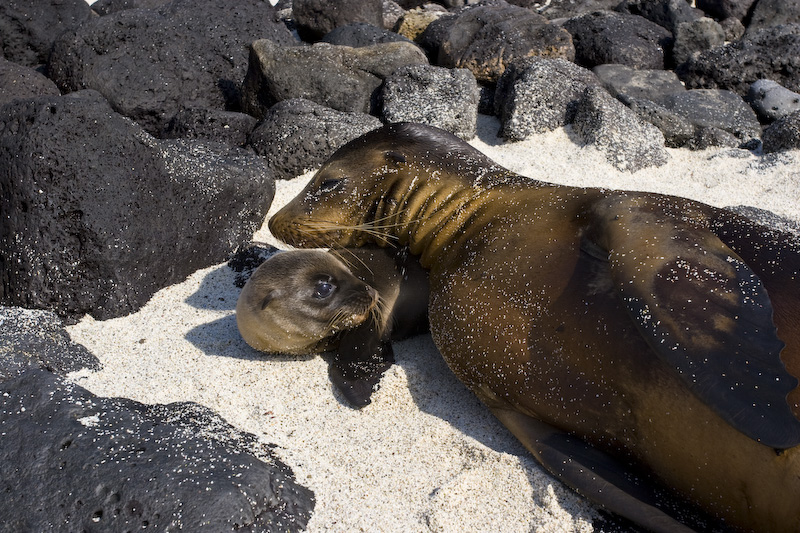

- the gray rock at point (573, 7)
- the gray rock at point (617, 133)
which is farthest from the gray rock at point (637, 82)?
the gray rock at point (573, 7)

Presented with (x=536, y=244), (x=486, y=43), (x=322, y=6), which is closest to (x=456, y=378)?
(x=536, y=244)

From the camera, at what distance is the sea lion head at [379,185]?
385cm

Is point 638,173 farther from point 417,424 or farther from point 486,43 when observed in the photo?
point 417,424

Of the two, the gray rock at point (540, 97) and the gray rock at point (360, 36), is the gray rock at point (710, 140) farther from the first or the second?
the gray rock at point (360, 36)

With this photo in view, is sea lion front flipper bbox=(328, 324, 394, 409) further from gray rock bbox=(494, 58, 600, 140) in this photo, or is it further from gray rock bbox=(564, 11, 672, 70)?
gray rock bbox=(564, 11, 672, 70)

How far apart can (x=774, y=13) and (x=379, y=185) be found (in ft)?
35.4

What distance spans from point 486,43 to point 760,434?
23.6 feet

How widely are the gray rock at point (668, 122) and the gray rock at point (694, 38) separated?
10.6 feet

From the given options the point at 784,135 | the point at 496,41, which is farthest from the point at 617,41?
the point at 784,135

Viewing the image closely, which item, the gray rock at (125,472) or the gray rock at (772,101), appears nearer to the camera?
the gray rock at (125,472)

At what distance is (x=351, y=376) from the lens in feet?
11.6

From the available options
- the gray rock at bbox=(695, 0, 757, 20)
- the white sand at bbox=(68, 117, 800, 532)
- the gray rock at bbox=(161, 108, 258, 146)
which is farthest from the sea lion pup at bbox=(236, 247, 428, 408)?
the gray rock at bbox=(695, 0, 757, 20)

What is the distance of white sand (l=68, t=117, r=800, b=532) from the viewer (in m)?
2.72

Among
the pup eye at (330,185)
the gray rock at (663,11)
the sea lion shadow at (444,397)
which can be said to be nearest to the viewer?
the sea lion shadow at (444,397)
